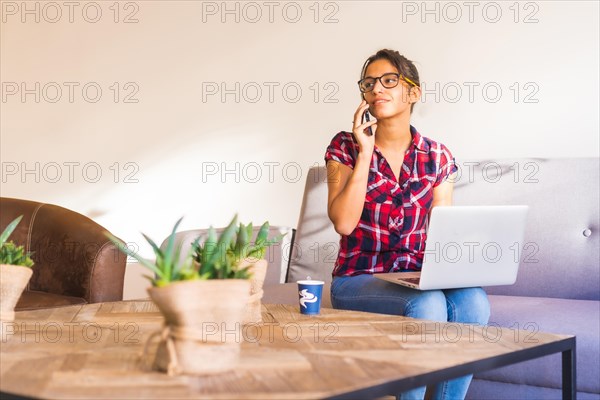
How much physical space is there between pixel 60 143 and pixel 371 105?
2135 millimetres

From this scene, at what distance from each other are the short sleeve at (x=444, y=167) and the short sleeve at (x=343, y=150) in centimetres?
28

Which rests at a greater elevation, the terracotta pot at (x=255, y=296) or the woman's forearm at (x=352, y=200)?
the woman's forearm at (x=352, y=200)

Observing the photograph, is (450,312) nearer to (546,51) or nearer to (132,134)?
(546,51)

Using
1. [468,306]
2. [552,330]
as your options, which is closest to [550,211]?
[552,330]

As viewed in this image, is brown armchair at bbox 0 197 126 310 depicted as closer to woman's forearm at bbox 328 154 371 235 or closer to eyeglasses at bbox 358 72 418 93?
woman's forearm at bbox 328 154 371 235

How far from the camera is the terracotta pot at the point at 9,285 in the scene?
1.56m

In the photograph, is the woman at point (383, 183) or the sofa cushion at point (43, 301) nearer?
the woman at point (383, 183)

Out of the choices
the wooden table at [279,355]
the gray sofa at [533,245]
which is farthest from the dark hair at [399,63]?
the wooden table at [279,355]

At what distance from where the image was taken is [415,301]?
79.7 inches

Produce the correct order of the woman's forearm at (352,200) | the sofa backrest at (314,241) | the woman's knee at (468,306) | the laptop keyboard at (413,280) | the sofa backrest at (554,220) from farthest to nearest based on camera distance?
the sofa backrest at (314,241), the sofa backrest at (554,220), the woman's forearm at (352,200), the woman's knee at (468,306), the laptop keyboard at (413,280)

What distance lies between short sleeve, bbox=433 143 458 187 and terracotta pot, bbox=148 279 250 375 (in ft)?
4.63

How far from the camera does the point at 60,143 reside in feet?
13.1

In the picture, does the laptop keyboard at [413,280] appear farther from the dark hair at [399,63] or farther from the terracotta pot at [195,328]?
the terracotta pot at [195,328]

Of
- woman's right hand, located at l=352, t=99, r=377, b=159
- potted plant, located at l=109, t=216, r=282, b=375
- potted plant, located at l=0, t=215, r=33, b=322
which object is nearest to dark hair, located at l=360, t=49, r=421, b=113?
woman's right hand, located at l=352, t=99, r=377, b=159
